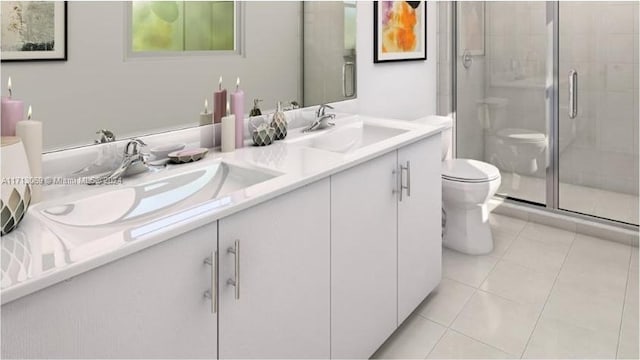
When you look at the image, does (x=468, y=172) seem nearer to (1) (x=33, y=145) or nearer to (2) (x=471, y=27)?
(2) (x=471, y=27)

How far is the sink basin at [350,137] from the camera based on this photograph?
1.89 metres

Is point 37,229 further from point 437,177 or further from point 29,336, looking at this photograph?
point 437,177

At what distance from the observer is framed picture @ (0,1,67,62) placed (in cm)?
112

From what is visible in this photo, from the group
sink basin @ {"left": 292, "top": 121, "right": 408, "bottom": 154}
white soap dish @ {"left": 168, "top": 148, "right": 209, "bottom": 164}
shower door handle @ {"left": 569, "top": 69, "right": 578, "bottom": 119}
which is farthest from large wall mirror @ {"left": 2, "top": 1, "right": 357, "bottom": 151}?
shower door handle @ {"left": 569, "top": 69, "right": 578, "bottom": 119}

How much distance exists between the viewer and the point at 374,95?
2562 millimetres

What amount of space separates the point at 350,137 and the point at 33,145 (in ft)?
4.19

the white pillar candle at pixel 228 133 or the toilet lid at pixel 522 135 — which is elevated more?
the toilet lid at pixel 522 135

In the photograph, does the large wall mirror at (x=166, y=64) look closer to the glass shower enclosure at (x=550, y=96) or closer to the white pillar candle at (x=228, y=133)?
the white pillar candle at (x=228, y=133)

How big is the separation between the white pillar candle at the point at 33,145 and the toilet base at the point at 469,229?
215cm

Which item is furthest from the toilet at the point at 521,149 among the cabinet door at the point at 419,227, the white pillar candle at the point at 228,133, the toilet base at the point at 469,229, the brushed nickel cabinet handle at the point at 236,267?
the brushed nickel cabinet handle at the point at 236,267

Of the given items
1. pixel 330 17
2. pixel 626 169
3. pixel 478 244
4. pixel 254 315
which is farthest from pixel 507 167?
pixel 254 315

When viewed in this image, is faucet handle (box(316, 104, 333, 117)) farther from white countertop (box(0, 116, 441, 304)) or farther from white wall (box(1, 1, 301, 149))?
white countertop (box(0, 116, 441, 304))

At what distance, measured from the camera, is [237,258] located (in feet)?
3.47

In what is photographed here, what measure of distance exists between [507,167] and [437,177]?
6.11ft
